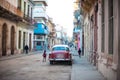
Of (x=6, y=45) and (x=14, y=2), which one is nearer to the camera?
(x=6, y=45)

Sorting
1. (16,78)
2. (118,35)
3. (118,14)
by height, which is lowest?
(16,78)

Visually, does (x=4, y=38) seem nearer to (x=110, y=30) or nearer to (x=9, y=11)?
(x=9, y=11)

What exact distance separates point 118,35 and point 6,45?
31.0m

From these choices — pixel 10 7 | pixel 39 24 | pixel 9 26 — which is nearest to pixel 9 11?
pixel 10 7

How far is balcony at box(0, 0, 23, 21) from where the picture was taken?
37200 millimetres

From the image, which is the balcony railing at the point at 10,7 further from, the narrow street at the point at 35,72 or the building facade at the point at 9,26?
the narrow street at the point at 35,72

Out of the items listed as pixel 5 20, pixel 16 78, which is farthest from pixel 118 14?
pixel 5 20

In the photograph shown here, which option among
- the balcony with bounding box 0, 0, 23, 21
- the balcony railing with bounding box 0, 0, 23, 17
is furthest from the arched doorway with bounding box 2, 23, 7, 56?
the balcony railing with bounding box 0, 0, 23, 17

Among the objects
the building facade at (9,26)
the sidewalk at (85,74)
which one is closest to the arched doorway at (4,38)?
the building facade at (9,26)

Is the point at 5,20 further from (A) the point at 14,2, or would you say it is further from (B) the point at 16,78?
(B) the point at 16,78

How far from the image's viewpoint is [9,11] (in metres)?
39.8

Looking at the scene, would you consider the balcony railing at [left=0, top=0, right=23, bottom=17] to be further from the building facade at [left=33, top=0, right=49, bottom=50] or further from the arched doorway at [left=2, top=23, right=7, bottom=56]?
the building facade at [left=33, top=0, right=49, bottom=50]

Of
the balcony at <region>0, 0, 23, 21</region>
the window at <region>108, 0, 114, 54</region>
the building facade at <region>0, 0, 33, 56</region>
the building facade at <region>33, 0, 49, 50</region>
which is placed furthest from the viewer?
the building facade at <region>33, 0, 49, 50</region>

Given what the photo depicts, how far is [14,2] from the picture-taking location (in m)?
44.0
